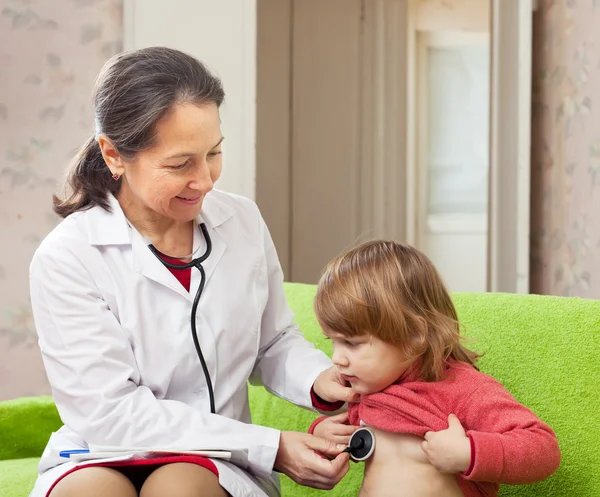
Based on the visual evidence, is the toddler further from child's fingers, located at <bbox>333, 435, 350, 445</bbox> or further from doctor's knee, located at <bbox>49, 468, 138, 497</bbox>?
doctor's knee, located at <bbox>49, 468, 138, 497</bbox>

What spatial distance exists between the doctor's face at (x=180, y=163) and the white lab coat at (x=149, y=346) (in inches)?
3.8

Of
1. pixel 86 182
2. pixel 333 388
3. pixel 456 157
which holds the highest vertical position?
pixel 456 157

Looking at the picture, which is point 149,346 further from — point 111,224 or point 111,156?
point 111,156

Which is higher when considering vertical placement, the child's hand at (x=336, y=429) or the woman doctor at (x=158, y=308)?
the woman doctor at (x=158, y=308)

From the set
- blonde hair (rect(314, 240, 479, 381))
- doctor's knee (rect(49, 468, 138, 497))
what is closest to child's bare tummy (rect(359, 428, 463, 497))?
blonde hair (rect(314, 240, 479, 381))

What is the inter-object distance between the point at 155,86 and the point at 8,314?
1736 mm

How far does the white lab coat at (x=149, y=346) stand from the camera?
143 cm

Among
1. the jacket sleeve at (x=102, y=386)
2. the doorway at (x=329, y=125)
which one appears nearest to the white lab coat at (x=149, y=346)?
the jacket sleeve at (x=102, y=386)

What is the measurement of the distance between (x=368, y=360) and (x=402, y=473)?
189mm

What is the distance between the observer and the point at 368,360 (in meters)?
Result: 1.36

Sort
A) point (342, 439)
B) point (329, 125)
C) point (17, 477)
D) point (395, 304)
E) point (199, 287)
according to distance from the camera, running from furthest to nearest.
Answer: point (329, 125) → point (17, 477) → point (199, 287) → point (342, 439) → point (395, 304)

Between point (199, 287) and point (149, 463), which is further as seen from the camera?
point (199, 287)

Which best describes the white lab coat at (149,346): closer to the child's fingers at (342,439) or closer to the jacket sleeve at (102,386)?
the jacket sleeve at (102,386)

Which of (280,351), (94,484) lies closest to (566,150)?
(280,351)
